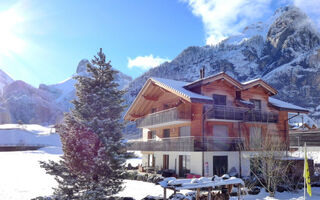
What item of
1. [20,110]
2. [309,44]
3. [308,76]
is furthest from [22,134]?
[309,44]

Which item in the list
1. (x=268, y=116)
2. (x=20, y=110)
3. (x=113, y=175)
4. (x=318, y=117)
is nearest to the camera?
(x=113, y=175)

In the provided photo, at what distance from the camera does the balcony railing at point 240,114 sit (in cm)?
2238

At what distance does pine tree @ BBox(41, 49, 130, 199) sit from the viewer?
36.4 feet

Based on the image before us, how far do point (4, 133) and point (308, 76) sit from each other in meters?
112

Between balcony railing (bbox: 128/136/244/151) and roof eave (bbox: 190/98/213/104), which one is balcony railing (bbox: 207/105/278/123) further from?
balcony railing (bbox: 128/136/244/151)

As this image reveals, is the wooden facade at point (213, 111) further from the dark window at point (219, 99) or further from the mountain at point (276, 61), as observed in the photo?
the mountain at point (276, 61)

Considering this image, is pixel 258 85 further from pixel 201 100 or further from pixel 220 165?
pixel 220 165

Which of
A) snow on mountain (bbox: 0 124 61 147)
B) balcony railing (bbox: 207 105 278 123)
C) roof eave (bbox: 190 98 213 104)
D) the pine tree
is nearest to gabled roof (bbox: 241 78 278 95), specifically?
balcony railing (bbox: 207 105 278 123)

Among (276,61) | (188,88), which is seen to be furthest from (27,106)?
(188,88)

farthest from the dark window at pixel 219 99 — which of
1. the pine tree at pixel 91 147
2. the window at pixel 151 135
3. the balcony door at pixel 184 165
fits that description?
the pine tree at pixel 91 147

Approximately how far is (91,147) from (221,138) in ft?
46.3

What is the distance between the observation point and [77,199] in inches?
435

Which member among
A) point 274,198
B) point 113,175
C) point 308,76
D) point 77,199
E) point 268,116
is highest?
point 308,76

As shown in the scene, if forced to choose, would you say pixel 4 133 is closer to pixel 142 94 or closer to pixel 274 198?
pixel 142 94
